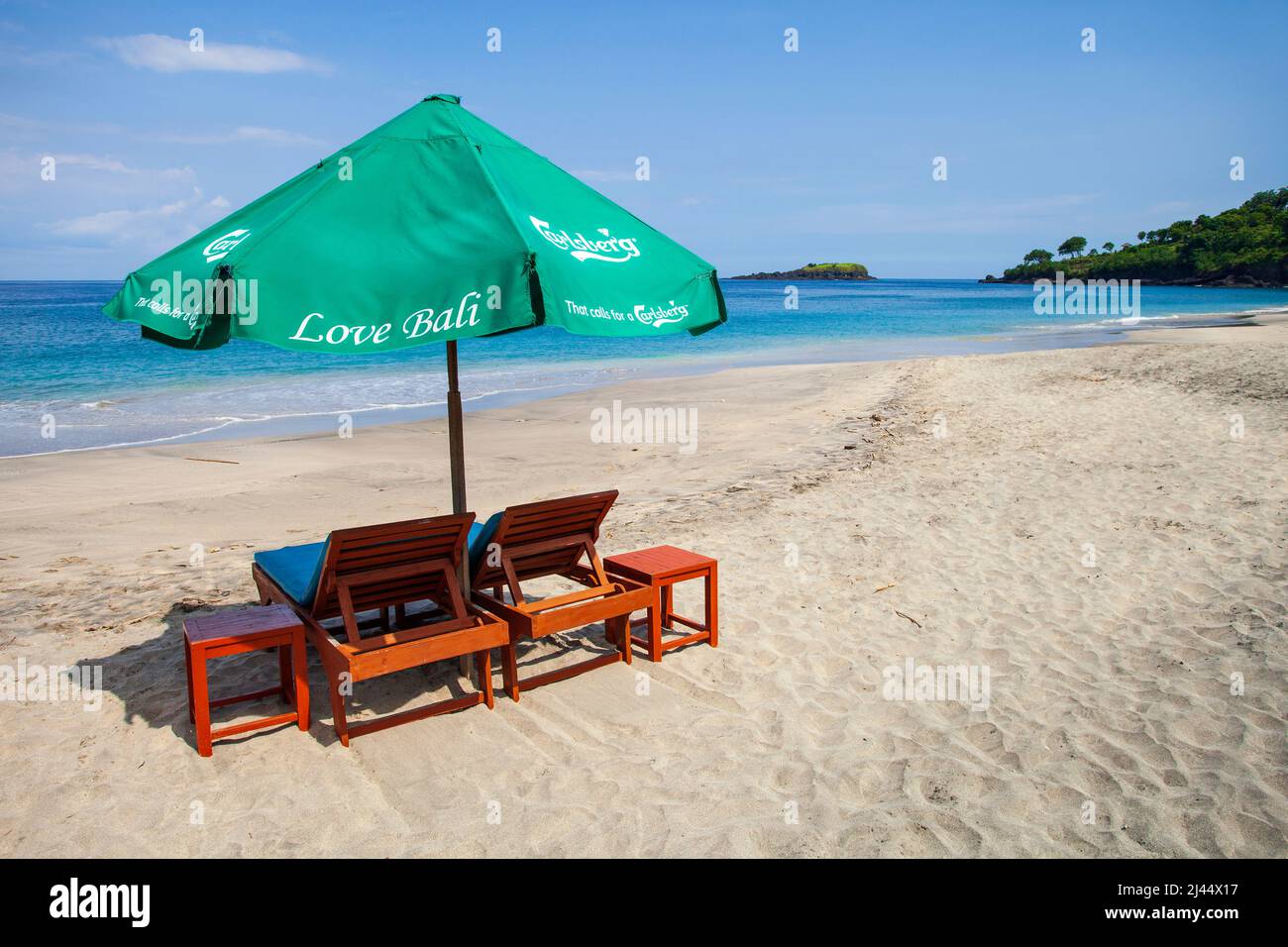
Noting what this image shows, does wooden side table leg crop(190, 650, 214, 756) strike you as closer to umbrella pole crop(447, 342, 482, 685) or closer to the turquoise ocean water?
umbrella pole crop(447, 342, 482, 685)

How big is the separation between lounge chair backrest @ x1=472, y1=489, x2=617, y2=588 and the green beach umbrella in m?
0.46

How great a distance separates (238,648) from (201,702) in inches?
10.7

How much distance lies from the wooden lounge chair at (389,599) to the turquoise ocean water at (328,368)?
11461 mm

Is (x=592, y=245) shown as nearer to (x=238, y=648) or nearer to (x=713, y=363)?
(x=238, y=648)

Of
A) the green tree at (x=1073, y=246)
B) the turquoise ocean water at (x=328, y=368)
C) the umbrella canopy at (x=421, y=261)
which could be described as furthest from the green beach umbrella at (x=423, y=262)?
the green tree at (x=1073, y=246)

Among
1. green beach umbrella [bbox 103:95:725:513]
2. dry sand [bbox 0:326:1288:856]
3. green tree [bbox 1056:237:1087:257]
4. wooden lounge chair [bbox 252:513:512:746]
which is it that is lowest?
dry sand [bbox 0:326:1288:856]

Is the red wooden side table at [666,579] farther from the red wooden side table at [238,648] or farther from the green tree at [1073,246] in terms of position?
the green tree at [1073,246]

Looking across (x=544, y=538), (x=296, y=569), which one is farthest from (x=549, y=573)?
(x=296, y=569)

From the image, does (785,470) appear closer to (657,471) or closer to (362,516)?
(657,471)

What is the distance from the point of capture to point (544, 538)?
15.5 feet

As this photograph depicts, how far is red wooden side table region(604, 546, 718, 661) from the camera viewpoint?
496 centimetres

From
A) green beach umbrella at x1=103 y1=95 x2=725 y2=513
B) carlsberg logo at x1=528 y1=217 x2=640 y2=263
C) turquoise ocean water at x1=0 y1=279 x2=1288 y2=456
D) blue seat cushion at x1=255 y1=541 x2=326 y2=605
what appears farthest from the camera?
turquoise ocean water at x1=0 y1=279 x2=1288 y2=456

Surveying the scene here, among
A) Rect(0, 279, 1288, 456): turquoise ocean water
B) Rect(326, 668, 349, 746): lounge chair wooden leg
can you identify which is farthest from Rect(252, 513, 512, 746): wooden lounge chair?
Rect(0, 279, 1288, 456): turquoise ocean water

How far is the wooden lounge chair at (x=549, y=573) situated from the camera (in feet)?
14.7
